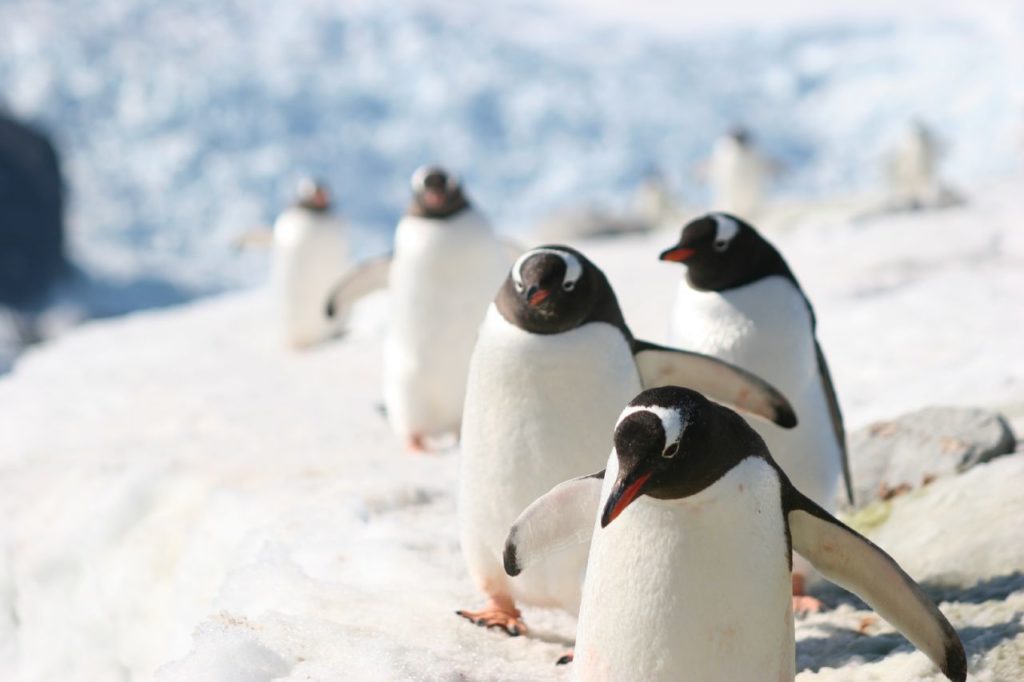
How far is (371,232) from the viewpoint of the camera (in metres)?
30.3

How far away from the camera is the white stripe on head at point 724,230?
2.77m

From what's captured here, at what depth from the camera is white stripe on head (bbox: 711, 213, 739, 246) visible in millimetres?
2771

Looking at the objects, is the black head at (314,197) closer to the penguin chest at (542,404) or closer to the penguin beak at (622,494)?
the penguin chest at (542,404)

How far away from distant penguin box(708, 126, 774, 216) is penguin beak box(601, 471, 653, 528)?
10326mm

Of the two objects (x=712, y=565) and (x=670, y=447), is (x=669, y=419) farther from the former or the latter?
(x=712, y=565)

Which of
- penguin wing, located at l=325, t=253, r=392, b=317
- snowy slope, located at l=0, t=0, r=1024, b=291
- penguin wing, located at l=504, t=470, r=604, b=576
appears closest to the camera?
penguin wing, located at l=504, t=470, r=604, b=576

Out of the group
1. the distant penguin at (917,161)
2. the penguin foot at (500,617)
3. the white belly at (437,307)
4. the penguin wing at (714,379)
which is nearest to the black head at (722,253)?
the penguin wing at (714,379)

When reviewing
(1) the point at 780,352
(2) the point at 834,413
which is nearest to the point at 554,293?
(1) the point at 780,352

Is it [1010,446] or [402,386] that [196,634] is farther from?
[402,386]

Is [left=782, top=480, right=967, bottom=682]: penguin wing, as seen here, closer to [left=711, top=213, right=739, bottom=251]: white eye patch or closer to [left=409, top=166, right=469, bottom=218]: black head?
[left=711, top=213, right=739, bottom=251]: white eye patch

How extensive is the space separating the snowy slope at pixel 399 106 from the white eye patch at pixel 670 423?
24853 mm

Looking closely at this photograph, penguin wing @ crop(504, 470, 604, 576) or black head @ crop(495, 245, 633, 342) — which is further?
black head @ crop(495, 245, 633, 342)

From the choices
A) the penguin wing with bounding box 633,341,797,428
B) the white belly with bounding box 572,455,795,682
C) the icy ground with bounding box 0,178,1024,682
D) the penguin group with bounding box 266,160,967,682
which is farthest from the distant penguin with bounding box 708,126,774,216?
the white belly with bounding box 572,455,795,682

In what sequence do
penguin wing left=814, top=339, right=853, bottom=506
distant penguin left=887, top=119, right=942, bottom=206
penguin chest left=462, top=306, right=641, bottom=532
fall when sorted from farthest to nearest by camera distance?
1. distant penguin left=887, top=119, right=942, bottom=206
2. penguin wing left=814, top=339, right=853, bottom=506
3. penguin chest left=462, top=306, right=641, bottom=532
